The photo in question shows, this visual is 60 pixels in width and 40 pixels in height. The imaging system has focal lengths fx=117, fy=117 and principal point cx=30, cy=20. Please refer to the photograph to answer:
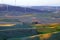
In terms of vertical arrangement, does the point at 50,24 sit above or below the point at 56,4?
below

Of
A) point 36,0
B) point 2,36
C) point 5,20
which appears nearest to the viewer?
point 2,36

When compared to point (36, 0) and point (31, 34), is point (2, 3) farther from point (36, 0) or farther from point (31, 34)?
point (31, 34)

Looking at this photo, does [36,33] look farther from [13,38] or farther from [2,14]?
[2,14]

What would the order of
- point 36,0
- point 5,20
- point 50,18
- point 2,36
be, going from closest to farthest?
1. point 2,36
2. point 5,20
3. point 50,18
4. point 36,0

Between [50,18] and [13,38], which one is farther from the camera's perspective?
[50,18]

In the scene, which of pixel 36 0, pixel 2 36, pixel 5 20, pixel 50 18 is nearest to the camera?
pixel 2 36

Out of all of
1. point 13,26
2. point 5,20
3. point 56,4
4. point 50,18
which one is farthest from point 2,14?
point 56,4

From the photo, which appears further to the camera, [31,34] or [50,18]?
[50,18]

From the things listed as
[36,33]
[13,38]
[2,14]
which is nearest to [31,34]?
[36,33]

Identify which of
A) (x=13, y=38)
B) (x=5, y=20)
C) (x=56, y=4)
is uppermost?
(x=56, y=4)
